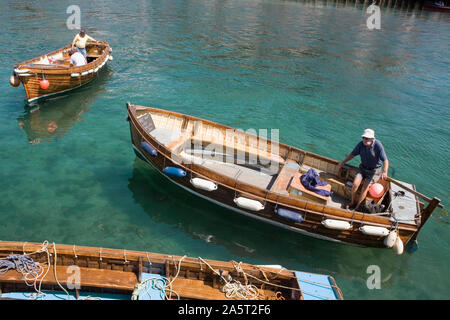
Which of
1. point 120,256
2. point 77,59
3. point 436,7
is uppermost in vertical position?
point 436,7

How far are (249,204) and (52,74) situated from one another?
15.0m

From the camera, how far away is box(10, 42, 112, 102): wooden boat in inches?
694

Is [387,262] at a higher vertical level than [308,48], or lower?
lower

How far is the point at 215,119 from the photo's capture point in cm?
1891

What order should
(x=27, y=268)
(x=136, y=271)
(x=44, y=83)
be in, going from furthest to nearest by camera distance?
(x=44, y=83)
(x=136, y=271)
(x=27, y=268)

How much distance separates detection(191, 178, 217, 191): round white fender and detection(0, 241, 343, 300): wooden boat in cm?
297

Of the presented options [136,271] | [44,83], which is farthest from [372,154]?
[44,83]

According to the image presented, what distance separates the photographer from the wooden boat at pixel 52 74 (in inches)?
694

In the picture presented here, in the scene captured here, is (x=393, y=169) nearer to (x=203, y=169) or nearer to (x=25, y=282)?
(x=203, y=169)

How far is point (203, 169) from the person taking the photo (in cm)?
1082

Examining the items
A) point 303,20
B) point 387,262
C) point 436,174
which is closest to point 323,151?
point 436,174

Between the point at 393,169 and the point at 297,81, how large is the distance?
12.2 m

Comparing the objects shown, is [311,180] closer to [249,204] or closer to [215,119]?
[249,204]

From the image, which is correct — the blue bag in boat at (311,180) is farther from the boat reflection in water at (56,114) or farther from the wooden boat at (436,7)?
the wooden boat at (436,7)
